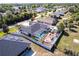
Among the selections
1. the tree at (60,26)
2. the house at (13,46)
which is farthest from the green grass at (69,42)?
the house at (13,46)

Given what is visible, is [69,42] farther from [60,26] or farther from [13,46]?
[13,46]

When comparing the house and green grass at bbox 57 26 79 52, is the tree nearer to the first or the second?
green grass at bbox 57 26 79 52

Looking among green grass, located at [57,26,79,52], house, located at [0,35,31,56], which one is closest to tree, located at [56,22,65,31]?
green grass, located at [57,26,79,52]

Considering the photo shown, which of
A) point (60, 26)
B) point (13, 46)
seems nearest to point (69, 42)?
point (60, 26)

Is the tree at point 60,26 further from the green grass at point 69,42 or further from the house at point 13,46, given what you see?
the house at point 13,46

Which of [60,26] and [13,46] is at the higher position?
[60,26]

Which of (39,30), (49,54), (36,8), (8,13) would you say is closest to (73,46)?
(49,54)

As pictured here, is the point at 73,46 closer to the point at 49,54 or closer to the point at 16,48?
the point at 49,54

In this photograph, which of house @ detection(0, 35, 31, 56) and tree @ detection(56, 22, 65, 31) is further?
tree @ detection(56, 22, 65, 31)
